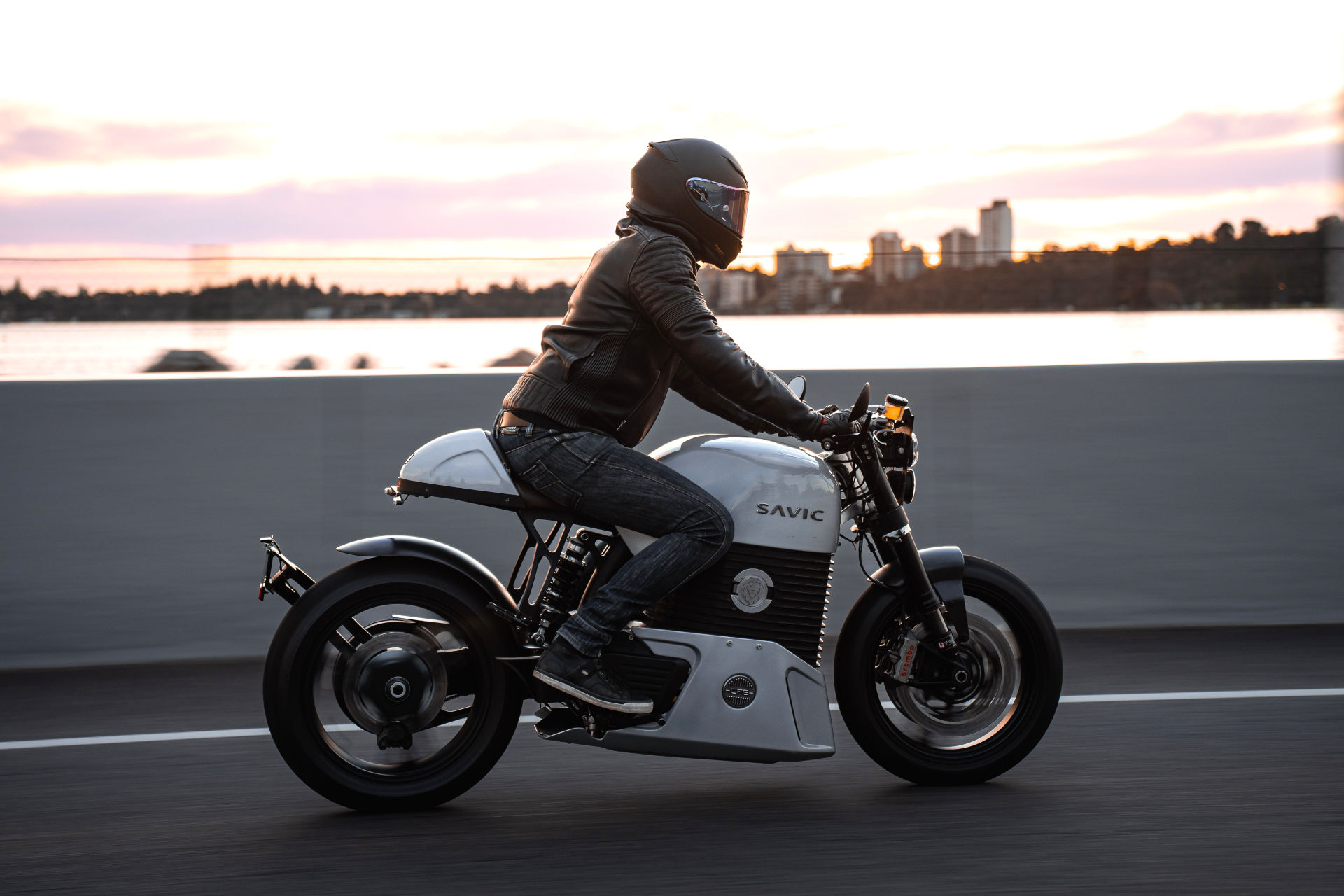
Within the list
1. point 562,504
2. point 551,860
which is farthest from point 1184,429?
point 551,860

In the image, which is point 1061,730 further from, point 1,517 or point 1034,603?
point 1,517

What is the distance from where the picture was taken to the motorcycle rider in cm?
416

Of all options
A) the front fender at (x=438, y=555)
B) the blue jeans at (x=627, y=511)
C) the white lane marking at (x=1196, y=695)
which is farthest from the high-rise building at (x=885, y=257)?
the front fender at (x=438, y=555)

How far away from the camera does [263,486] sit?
257 inches

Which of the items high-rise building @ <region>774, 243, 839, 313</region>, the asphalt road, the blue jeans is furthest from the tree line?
the blue jeans

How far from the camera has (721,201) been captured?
A: 428 centimetres

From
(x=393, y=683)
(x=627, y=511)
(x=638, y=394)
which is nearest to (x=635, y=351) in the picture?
(x=638, y=394)

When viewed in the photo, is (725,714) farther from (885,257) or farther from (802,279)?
(885,257)

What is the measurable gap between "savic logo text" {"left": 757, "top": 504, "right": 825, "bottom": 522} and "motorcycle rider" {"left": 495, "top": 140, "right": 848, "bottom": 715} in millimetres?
149

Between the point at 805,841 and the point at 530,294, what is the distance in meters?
4.07

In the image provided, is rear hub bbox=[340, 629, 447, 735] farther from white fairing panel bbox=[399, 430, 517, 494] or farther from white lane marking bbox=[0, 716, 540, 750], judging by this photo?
white lane marking bbox=[0, 716, 540, 750]

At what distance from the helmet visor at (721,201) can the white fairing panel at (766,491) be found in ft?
2.18

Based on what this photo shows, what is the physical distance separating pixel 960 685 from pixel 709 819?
95cm

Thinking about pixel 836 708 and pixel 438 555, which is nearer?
pixel 438 555
